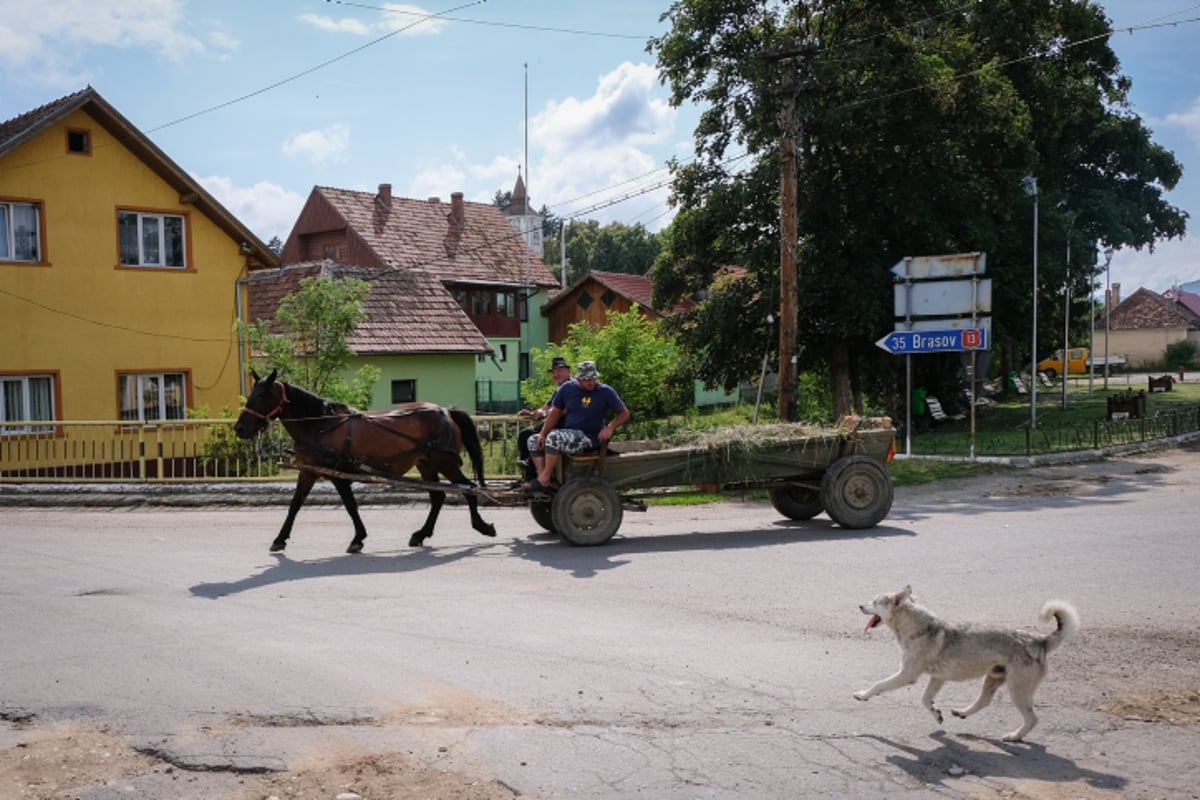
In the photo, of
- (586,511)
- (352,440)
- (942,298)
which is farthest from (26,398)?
(942,298)

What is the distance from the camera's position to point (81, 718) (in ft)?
22.0

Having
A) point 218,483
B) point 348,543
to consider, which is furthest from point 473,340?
point 348,543

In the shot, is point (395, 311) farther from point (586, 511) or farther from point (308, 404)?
point (586, 511)

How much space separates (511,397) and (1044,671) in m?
41.4

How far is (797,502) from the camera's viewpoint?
14500 millimetres

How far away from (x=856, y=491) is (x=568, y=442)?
3.75m

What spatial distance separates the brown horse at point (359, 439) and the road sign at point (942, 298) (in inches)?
429

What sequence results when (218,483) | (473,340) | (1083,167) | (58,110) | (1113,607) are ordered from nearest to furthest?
(1113,607) → (218,483) → (58,110) → (473,340) → (1083,167)

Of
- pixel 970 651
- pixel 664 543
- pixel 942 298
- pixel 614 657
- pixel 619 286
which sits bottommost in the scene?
pixel 614 657

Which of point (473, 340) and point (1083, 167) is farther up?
point (1083, 167)

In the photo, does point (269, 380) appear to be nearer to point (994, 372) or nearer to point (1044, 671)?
point (1044, 671)

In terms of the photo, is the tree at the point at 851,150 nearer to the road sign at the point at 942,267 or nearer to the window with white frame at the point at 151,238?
the road sign at the point at 942,267

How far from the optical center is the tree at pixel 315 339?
2341 centimetres

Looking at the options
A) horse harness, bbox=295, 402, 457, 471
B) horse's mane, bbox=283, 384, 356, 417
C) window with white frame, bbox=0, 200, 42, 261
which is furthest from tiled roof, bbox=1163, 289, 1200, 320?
horse's mane, bbox=283, 384, 356, 417
